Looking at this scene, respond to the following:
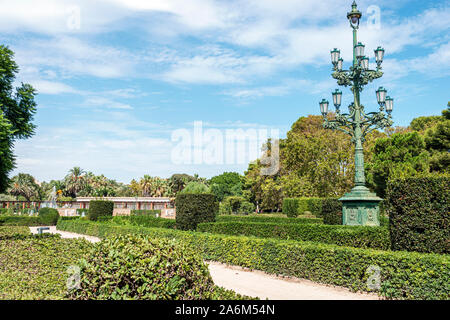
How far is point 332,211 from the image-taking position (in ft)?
63.4

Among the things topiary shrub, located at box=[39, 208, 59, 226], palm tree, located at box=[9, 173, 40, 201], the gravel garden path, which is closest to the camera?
the gravel garden path

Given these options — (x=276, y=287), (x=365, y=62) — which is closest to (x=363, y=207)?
(x=365, y=62)

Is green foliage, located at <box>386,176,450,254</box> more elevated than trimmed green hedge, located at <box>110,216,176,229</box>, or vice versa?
green foliage, located at <box>386,176,450,254</box>

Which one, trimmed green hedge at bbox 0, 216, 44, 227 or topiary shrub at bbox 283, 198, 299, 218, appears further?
trimmed green hedge at bbox 0, 216, 44, 227

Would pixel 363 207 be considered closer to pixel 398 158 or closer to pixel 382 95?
pixel 382 95

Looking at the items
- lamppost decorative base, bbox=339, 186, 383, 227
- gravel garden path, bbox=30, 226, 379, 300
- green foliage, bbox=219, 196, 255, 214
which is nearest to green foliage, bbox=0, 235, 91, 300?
gravel garden path, bbox=30, 226, 379, 300

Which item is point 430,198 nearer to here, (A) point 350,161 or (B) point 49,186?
(A) point 350,161

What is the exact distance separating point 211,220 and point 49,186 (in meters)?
79.8

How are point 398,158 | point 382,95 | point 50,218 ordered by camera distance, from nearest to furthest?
point 382,95, point 398,158, point 50,218

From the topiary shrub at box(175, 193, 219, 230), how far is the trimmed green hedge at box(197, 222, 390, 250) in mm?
796

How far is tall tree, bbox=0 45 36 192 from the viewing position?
13156 mm

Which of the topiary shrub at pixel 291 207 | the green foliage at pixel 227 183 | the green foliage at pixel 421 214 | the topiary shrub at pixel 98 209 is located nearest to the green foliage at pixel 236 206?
the topiary shrub at pixel 291 207

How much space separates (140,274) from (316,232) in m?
8.62

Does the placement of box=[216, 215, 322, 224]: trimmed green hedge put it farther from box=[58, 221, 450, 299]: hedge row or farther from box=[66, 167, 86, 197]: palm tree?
box=[66, 167, 86, 197]: palm tree
